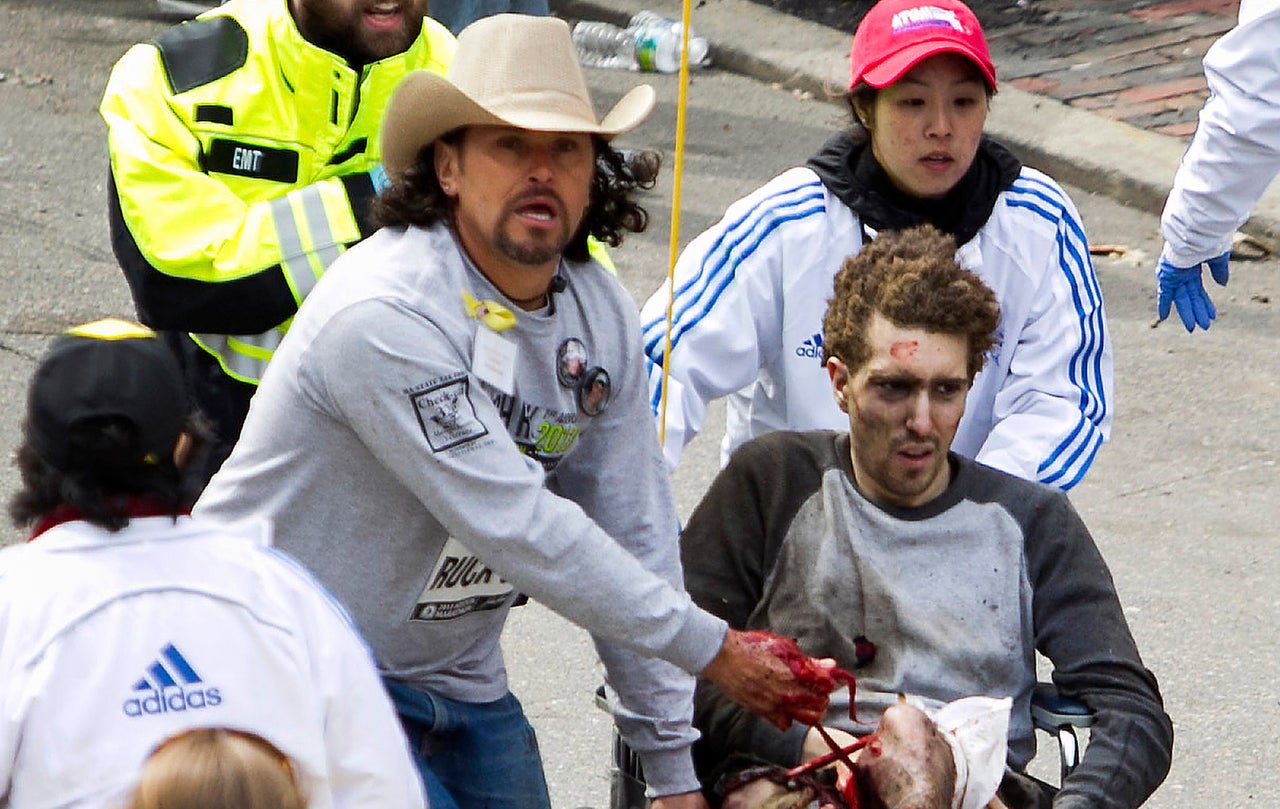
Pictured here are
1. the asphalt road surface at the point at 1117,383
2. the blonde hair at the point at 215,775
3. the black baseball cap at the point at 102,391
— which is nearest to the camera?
the blonde hair at the point at 215,775

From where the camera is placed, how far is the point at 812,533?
3.52 metres

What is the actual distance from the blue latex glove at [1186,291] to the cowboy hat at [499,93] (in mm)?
2462

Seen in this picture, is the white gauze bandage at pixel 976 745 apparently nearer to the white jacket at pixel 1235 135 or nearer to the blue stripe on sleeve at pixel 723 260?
the blue stripe on sleeve at pixel 723 260

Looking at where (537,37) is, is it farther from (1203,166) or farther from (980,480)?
(1203,166)

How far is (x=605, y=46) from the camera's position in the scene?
9.95 metres

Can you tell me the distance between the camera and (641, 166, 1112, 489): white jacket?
3.90 metres

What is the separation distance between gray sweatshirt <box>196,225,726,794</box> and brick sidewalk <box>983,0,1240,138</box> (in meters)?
6.40

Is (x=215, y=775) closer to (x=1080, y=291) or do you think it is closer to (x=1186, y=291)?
(x=1080, y=291)

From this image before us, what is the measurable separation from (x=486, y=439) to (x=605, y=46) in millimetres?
7286

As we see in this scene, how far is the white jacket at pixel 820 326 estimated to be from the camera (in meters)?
3.90

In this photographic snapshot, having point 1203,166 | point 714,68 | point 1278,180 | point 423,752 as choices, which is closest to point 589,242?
A: point 423,752

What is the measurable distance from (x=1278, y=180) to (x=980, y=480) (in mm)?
5742

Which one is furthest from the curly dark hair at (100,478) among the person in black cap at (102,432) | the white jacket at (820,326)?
the white jacket at (820,326)

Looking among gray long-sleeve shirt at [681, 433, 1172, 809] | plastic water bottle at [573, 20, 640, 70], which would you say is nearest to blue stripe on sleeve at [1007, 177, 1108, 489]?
gray long-sleeve shirt at [681, 433, 1172, 809]
